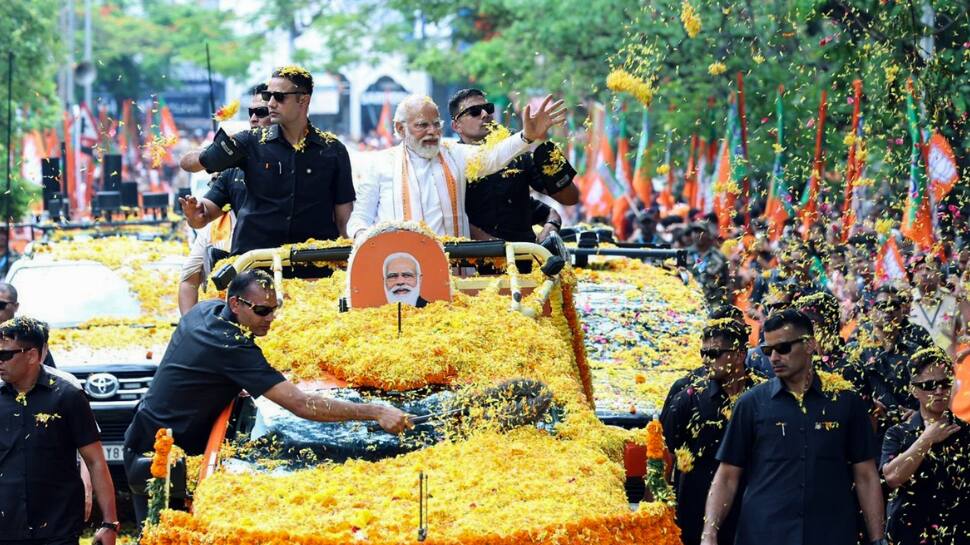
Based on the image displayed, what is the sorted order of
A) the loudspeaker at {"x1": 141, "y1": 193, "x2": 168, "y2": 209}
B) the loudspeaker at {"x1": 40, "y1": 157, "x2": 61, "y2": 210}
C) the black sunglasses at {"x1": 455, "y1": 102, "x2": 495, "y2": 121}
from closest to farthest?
1. the black sunglasses at {"x1": 455, "y1": 102, "x2": 495, "y2": 121}
2. the loudspeaker at {"x1": 40, "y1": 157, "x2": 61, "y2": 210}
3. the loudspeaker at {"x1": 141, "y1": 193, "x2": 168, "y2": 209}

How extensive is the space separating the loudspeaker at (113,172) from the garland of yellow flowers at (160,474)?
25.4ft

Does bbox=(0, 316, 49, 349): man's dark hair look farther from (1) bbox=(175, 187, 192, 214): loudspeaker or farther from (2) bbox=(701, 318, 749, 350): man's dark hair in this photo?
(2) bbox=(701, 318, 749, 350): man's dark hair

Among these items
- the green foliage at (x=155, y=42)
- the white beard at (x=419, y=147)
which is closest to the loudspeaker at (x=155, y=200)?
the white beard at (x=419, y=147)

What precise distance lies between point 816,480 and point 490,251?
2666 mm

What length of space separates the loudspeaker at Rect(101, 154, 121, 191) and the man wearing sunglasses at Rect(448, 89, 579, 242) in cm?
435

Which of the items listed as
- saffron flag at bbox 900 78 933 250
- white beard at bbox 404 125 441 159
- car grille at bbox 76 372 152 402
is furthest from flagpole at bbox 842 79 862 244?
car grille at bbox 76 372 152 402

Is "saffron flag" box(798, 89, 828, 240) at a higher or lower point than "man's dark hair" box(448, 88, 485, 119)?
lower

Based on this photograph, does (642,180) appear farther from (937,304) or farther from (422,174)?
(422,174)

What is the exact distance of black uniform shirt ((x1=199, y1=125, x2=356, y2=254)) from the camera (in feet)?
36.2

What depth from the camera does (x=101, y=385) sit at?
12516mm

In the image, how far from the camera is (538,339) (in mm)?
8883

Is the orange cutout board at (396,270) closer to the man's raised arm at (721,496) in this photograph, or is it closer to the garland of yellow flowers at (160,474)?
the garland of yellow flowers at (160,474)

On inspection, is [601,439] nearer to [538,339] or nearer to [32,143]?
[538,339]

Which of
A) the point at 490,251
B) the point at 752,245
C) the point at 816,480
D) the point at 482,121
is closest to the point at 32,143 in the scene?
the point at 752,245
